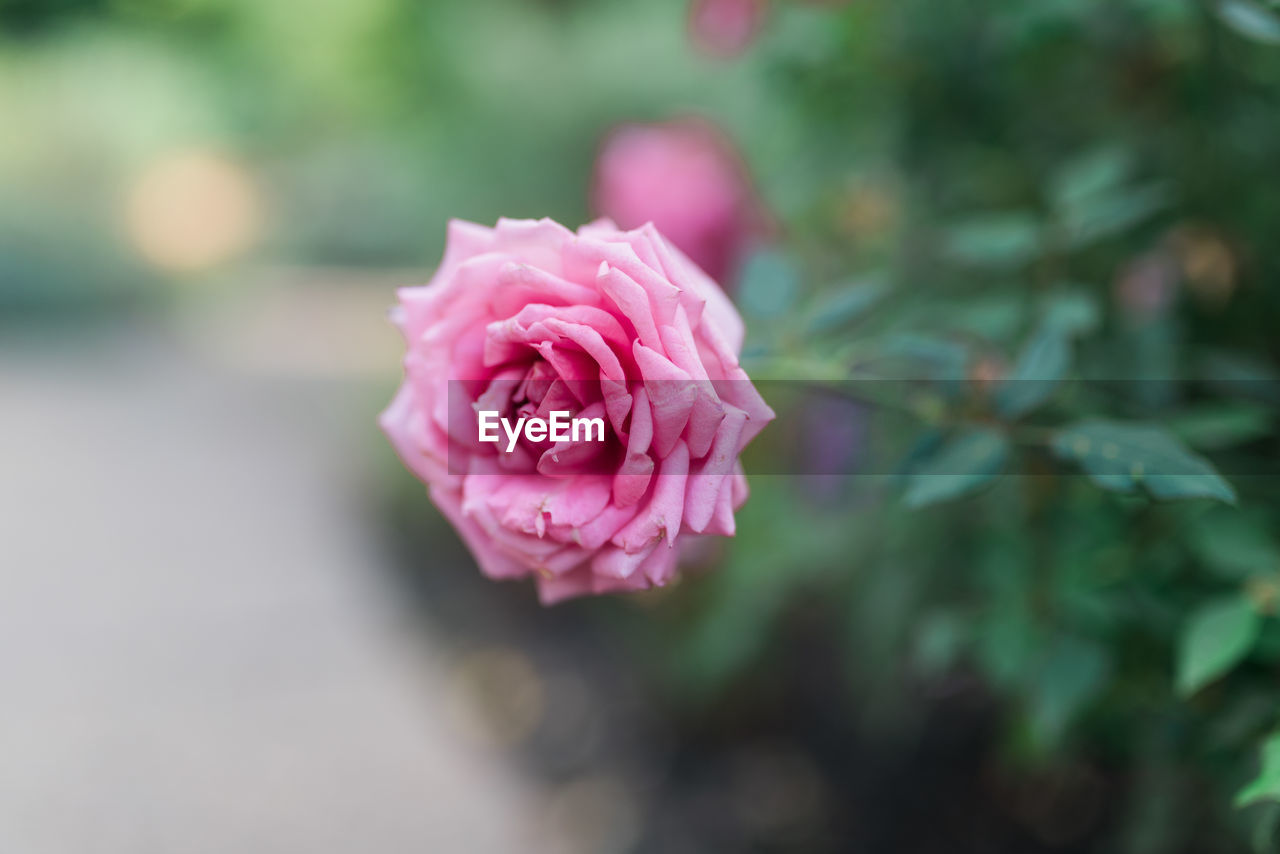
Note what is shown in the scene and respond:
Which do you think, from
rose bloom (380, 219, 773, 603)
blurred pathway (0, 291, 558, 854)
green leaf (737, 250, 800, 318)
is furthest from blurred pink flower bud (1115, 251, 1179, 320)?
blurred pathway (0, 291, 558, 854)

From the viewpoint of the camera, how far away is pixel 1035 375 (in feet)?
1.95

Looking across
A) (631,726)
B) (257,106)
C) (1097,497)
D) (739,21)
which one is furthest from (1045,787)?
(257,106)

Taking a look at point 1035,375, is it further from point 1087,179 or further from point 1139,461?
point 1087,179

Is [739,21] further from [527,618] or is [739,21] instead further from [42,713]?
[42,713]

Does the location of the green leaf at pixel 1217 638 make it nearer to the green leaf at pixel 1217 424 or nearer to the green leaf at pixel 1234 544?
the green leaf at pixel 1234 544

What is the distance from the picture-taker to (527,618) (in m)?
2.35

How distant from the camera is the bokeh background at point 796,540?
0.73 metres

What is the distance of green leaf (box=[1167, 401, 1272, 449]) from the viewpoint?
0.66m

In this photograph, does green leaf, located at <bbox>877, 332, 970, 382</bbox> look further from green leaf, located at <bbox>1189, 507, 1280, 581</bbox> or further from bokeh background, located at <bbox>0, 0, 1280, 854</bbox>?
green leaf, located at <bbox>1189, 507, 1280, 581</bbox>

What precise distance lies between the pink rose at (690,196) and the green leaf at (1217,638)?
945 mm

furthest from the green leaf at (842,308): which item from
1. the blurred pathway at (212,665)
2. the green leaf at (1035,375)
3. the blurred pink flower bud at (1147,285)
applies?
the blurred pathway at (212,665)

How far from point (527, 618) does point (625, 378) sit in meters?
1.97

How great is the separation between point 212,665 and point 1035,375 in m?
2.11

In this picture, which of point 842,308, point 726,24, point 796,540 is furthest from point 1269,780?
point 726,24
